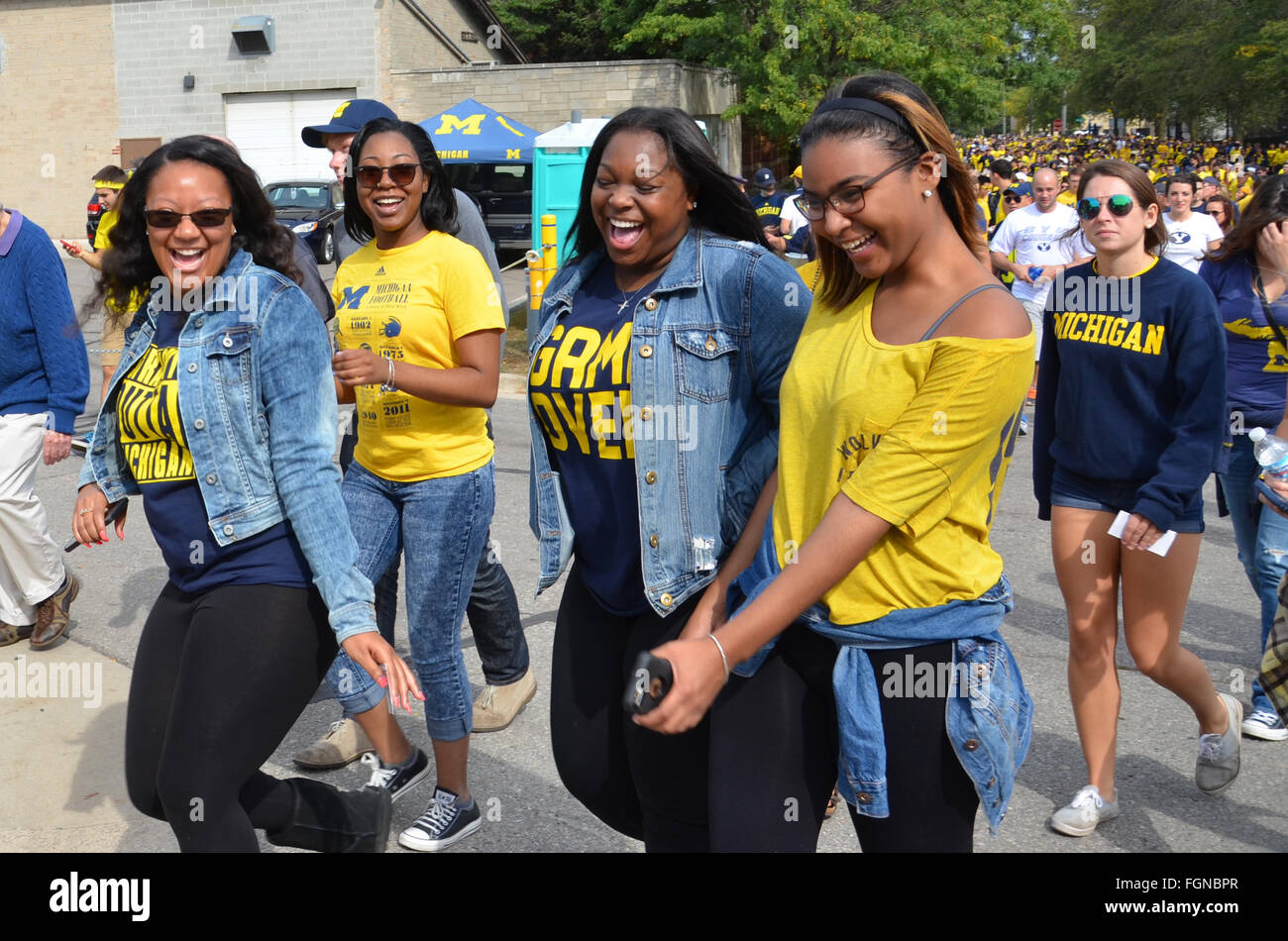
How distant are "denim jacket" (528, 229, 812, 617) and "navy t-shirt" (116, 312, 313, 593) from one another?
2.26 feet

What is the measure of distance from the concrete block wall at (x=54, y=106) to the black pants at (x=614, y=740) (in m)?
33.3

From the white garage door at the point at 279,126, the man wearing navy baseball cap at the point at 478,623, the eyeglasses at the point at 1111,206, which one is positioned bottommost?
the man wearing navy baseball cap at the point at 478,623

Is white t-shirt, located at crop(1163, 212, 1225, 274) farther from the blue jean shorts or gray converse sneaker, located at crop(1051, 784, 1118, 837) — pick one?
gray converse sneaker, located at crop(1051, 784, 1118, 837)

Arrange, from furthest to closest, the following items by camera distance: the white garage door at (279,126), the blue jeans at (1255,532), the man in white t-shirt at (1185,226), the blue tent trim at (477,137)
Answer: the white garage door at (279,126) < the blue tent trim at (477,137) < the man in white t-shirt at (1185,226) < the blue jeans at (1255,532)

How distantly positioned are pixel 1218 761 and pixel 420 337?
2.85 m

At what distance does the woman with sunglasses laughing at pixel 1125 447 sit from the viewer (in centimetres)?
371

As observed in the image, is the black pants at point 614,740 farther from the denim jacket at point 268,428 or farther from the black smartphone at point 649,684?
the black smartphone at point 649,684

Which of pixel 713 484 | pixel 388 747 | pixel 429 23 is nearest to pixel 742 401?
pixel 713 484

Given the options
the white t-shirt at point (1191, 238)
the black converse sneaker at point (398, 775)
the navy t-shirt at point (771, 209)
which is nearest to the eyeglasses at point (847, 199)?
the black converse sneaker at point (398, 775)

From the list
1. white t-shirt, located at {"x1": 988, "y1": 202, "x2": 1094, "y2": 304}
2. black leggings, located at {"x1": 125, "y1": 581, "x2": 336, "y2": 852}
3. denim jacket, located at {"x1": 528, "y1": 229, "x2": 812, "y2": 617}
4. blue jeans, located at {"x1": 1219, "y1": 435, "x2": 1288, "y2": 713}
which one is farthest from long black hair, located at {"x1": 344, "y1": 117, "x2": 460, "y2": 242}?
white t-shirt, located at {"x1": 988, "y1": 202, "x2": 1094, "y2": 304}

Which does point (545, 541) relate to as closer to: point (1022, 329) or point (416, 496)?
point (416, 496)

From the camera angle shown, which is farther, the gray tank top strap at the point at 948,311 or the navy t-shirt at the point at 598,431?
the navy t-shirt at the point at 598,431

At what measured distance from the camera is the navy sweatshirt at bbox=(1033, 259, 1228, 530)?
145 inches

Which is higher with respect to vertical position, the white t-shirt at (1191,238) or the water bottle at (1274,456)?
the white t-shirt at (1191,238)
